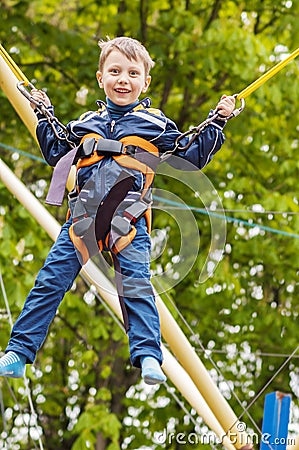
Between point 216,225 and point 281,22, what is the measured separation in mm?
5119

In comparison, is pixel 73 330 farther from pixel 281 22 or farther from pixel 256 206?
pixel 281 22

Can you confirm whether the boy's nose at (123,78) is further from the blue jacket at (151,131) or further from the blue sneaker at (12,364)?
the blue sneaker at (12,364)

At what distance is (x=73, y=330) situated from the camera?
8781 mm

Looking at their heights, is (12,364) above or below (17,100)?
below

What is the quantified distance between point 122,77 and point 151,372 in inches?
38.5

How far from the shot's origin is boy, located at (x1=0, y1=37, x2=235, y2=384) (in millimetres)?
3252

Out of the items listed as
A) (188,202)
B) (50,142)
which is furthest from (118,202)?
(188,202)

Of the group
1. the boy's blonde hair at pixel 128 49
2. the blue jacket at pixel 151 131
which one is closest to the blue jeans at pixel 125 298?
the blue jacket at pixel 151 131

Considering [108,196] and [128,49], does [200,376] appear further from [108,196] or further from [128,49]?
[128,49]

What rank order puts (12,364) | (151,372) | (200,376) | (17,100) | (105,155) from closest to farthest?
(151,372) < (12,364) < (105,155) < (17,100) < (200,376)

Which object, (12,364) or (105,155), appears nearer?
(12,364)

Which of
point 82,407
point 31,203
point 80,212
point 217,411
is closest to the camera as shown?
point 80,212

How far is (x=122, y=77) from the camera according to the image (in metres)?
3.34

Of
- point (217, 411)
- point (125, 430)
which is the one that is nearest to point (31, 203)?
point (217, 411)
